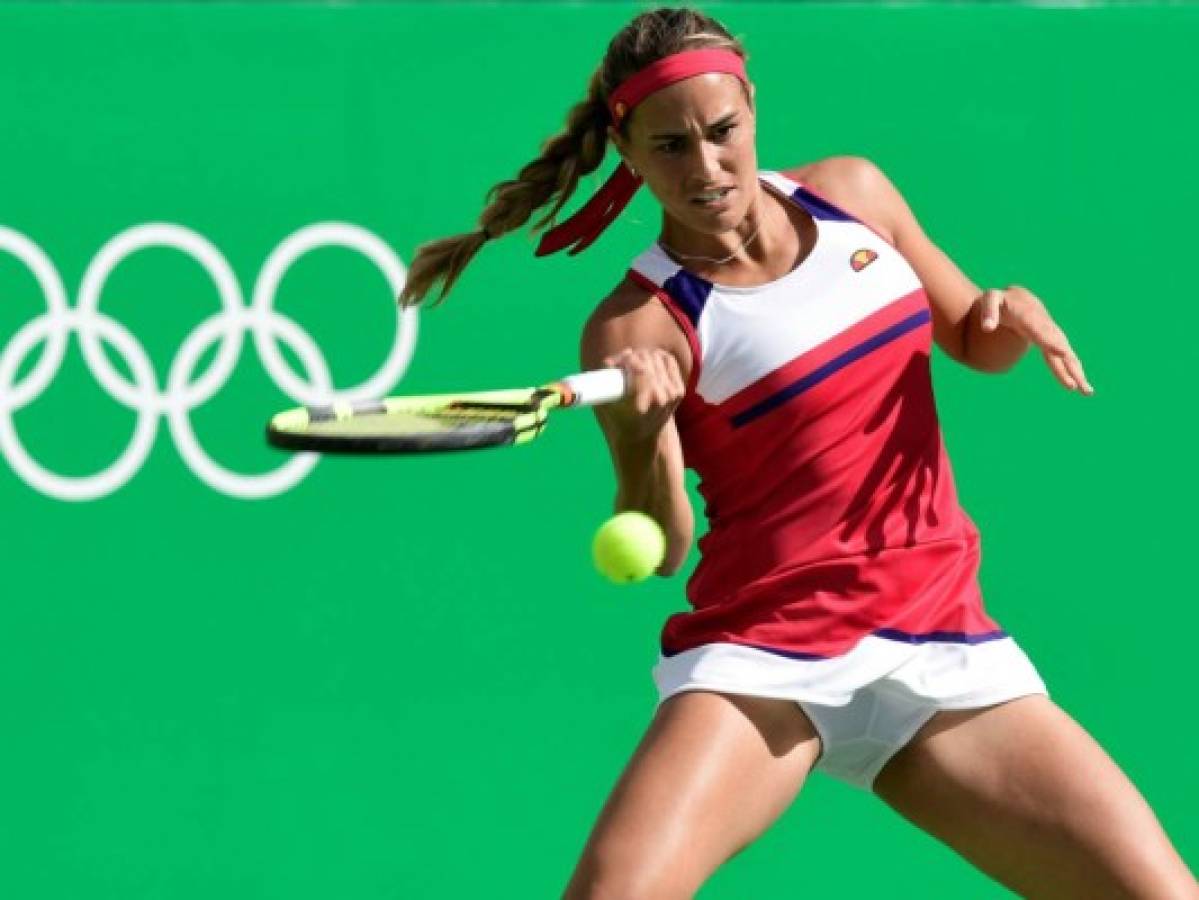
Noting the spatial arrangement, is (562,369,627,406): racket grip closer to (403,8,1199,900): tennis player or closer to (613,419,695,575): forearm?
(403,8,1199,900): tennis player

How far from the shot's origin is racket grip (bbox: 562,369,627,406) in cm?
377

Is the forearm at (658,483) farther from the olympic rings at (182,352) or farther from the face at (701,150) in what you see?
the olympic rings at (182,352)

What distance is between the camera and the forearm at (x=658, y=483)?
4.01 m

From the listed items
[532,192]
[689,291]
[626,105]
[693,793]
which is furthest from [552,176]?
[693,793]

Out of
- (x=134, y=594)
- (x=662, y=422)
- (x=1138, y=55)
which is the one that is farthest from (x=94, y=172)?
(x=1138, y=55)

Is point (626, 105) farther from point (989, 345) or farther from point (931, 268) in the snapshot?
point (989, 345)

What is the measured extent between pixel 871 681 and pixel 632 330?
26.1 inches

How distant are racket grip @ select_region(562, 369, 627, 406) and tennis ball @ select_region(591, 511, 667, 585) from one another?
18cm

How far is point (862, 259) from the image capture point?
13.6 ft

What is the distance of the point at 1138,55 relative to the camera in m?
5.73

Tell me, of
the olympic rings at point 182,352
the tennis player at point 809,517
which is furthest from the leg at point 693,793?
the olympic rings at point 182,352

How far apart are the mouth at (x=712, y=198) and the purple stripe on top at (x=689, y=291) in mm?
143

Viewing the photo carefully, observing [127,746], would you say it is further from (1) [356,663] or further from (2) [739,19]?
(2) [739,19]

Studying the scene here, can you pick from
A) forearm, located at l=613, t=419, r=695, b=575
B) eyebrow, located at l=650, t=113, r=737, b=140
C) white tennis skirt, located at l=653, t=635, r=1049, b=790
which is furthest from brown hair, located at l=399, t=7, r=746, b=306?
white tennis skirt, located at l=653, t=635, r=1049, b=790
